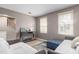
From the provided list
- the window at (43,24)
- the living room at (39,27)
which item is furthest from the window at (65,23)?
the window at (43,24)

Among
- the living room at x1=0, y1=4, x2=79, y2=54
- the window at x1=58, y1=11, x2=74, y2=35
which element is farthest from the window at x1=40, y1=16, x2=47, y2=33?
the window at x1=58, y1=11, x2=74, y2=35

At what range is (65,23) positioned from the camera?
0.87 meters

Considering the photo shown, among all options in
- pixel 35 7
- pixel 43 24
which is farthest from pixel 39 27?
pixel 35 7

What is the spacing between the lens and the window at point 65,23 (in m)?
0.82

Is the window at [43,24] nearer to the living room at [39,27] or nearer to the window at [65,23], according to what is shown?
the living room at [39,27]

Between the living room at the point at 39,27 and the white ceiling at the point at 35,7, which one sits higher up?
the white ceiling at the point at 35,7

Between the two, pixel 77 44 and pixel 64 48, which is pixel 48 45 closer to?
pixel 64 48

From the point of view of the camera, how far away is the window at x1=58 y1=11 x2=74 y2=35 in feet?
2.69

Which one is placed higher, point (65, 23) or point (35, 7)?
point (35, 7)

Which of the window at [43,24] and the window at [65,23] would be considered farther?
the window at [43,24]

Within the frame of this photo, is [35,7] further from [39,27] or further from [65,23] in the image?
[65,23]

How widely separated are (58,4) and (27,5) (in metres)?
0.36

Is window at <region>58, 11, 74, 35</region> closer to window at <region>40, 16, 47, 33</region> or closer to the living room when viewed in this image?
the living room

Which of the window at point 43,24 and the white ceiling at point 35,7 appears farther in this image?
the window at point 43,24
